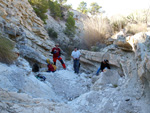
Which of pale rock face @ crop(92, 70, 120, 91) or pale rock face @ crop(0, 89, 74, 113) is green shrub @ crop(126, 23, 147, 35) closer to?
pale rock face @ crop(92, 70, 120, 91)

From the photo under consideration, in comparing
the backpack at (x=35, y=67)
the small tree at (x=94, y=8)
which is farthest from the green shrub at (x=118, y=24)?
the small tree at (x=94, y=8)

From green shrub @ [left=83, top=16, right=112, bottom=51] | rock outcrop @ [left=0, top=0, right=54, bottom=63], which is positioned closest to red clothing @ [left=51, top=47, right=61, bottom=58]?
rock outcrop @ [left=0, top=0, right=54, bottom=63]

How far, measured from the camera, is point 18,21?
899 cm

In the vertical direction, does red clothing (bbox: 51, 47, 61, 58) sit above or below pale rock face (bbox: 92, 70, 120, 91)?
above

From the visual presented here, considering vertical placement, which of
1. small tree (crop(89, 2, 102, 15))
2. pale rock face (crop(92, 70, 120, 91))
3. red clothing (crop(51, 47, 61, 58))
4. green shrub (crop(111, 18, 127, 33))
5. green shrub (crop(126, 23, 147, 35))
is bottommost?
pale rock face (crop(92, 70, 120, 91))

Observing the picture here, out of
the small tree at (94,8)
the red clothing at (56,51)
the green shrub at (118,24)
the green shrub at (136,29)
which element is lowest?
the red clothing at (56,51)

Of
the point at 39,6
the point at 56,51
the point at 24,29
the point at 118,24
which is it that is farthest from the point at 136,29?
the point at 39,6

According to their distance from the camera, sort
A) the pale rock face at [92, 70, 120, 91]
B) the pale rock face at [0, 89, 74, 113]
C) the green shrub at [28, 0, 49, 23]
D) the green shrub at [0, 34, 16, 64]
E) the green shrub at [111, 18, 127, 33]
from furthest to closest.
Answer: the green shrub at [28, 0, 49, 23], the green shrub at [111, 18, 127, 33], the pale rock face at [92, 70, 120, 91], the green shrub at [0, 34, 16, 64], the pale rock face at [0, 89, 74, 113]

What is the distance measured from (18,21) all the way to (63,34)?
28.1ft

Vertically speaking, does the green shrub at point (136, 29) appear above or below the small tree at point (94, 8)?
below

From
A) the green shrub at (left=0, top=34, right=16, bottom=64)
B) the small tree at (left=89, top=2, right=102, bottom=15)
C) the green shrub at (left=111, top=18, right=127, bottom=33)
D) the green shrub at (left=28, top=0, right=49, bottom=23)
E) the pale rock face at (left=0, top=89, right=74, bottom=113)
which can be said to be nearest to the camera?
the pale rock face at (left=0, top=89, right=74, bottom=113)

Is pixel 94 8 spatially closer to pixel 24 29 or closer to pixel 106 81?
pixel 24 29

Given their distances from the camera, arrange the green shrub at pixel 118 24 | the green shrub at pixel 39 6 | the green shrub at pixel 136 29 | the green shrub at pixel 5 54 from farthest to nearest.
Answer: the green shrub at pixel 39 6 → the green shrub at pixel 118 24 → the green shrub at pixel 136 29 → the green shrub at pixel 5 54

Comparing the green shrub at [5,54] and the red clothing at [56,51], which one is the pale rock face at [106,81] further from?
the red clothing at [56,51]
